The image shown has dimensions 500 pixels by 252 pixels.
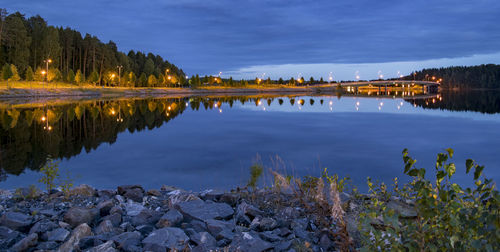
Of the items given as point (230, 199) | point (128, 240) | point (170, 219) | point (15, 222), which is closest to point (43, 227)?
point (15, 222)

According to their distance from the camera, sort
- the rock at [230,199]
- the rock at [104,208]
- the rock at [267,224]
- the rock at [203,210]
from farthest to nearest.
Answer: the rock at [230,199] < the rock at [104,208] < the rock at [203,210] < the rock at [267,224]

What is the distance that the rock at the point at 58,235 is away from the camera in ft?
23.8

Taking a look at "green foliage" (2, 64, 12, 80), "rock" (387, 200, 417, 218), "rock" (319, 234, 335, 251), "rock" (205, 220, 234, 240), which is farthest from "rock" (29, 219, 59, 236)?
"green foliage" (2, 64, 12, 80)

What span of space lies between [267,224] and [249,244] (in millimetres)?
1267

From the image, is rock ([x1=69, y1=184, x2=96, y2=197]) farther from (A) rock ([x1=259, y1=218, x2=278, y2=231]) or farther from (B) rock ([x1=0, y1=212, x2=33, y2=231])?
(A) rock ([x1=259, y1=218, x2=278, y2=231])

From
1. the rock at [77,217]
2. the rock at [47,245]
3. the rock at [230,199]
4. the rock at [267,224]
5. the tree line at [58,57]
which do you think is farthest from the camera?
the tree line at [58,57]

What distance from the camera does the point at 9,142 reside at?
2464cm

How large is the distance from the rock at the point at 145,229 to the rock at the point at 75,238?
0.95 metres

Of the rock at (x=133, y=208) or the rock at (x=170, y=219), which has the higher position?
the rock at (x=170, y=219)

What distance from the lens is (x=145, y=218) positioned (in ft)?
28.3

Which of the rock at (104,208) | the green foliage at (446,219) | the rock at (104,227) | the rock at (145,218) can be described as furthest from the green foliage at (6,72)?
the green foliage at (446,219)

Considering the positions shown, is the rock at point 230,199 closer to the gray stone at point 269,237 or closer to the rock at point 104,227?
the gray stone at point 269,237

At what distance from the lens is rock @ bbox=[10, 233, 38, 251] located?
6752 millimetres

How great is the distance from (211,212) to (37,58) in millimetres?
120858
